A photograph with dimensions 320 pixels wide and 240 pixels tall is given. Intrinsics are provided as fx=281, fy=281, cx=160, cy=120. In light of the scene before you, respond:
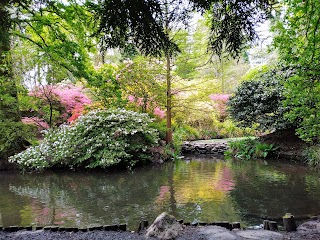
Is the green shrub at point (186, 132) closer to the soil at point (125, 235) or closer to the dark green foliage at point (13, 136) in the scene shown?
the dark green foliage at point (13, 136)

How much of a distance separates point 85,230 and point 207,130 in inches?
478

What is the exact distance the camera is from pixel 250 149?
1085 cm

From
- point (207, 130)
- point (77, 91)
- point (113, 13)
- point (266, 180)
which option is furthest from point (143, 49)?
point (207, 130)

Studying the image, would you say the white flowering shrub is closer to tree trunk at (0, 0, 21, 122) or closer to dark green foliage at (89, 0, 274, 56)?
tree trunk at (0, 0, 21, 122)

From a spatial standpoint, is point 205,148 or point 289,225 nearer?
point 289,225

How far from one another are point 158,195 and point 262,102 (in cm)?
643

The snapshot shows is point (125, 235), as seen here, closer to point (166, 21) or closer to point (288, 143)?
point (166, 21)

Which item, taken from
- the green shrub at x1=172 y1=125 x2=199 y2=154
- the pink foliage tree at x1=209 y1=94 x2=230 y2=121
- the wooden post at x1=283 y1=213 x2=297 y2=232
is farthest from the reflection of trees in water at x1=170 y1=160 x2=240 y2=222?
the pink foliage tree at x1=209 y1=94 x2=230 y2=121

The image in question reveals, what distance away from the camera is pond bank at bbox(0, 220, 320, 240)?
305 centimetres

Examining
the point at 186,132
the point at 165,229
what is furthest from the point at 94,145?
the point at 186,132

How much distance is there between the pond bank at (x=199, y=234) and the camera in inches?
120

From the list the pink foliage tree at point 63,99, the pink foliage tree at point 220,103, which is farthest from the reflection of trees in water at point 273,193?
the pink foliage tree at point 220,103

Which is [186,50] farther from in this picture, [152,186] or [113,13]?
[113,13]

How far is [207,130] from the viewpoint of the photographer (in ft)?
49.3
